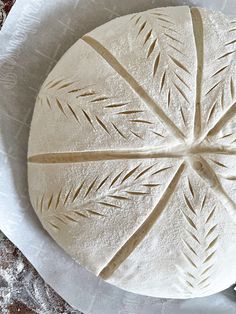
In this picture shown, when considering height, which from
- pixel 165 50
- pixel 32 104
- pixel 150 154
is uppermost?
pixel 165 50

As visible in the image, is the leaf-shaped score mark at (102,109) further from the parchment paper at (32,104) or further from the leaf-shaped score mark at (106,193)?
the parchment paper at (32,104)

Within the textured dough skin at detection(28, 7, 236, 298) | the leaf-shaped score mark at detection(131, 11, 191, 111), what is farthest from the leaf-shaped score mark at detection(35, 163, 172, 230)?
the leaf-shaped score mark at detection(131, 11, 191, 111)

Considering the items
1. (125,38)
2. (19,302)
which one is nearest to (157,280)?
(19,302)

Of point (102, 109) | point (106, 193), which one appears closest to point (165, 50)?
point (102, 109)

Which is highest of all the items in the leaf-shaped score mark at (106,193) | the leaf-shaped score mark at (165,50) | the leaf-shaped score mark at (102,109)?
the leaf-shaped score mark at (165,50)

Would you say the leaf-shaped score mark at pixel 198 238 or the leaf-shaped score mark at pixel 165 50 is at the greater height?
the leaf-shaped score mark at pixel 165 50

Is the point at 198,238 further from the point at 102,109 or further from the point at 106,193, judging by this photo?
the point at 102,109

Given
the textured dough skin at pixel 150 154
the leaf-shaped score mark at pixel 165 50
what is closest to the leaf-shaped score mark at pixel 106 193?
the textured dough skin at pixel 150 154

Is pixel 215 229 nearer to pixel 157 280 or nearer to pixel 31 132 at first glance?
pixel 157 280
